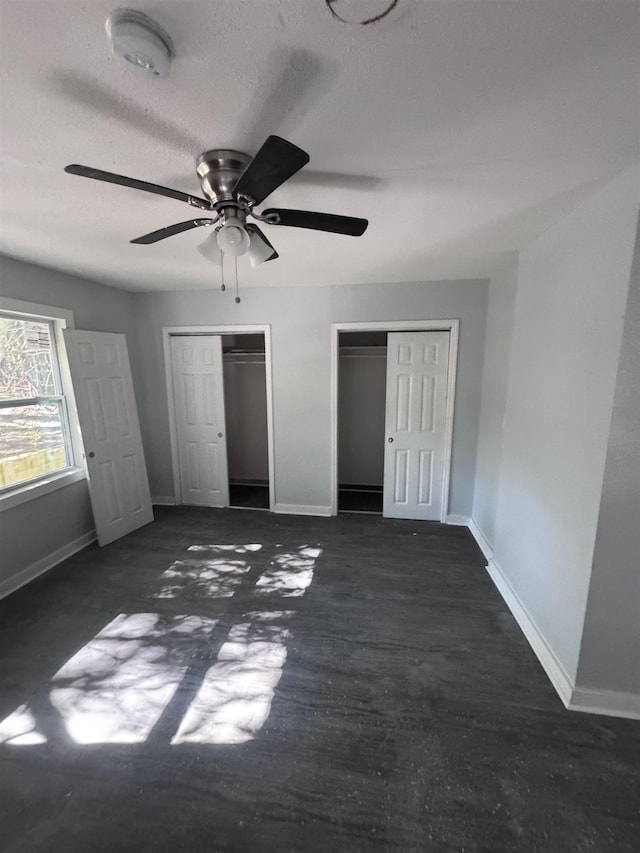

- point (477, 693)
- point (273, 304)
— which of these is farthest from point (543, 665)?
point (273, 304)

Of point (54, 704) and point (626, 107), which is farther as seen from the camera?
point (54, 704)

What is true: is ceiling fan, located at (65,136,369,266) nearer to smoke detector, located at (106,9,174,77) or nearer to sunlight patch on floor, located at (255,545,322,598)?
smoke detector, located at (106,9,174,77)

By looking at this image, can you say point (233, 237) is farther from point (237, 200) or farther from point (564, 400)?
point (564, 400)

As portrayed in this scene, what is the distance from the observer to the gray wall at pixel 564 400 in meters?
1.48

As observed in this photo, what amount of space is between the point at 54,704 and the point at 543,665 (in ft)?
8.22

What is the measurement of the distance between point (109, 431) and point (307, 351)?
2.07 meters

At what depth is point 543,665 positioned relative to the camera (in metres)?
1.88

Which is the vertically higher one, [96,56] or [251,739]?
[96,56]

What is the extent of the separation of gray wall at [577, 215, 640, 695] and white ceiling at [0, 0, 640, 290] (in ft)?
2.08

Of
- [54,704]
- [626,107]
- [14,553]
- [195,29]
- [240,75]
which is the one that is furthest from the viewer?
[14,553]

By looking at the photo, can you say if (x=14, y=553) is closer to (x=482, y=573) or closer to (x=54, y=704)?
(x=54, y=704)

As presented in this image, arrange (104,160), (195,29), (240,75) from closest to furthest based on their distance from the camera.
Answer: (195,29) → (240,75) → (104,160)

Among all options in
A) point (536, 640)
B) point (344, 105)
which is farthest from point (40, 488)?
point (536, 640)

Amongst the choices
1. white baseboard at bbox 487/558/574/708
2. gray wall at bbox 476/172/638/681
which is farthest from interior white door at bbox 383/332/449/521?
white baseboard at bbox 487/558/574/708
